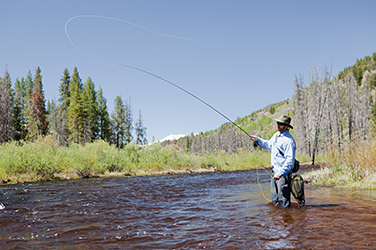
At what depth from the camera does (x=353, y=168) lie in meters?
10.7

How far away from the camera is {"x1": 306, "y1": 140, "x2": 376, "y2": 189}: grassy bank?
9.52m

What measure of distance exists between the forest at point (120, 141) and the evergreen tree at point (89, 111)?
18 centimetres

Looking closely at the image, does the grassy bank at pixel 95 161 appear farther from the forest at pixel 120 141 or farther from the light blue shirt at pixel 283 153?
the light blue shirt at pixel 283 153

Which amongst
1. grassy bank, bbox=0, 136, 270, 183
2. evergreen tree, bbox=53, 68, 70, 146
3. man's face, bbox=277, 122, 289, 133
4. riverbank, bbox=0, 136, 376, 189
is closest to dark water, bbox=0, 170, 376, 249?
man's face, bbox=277, 122, 289, 133

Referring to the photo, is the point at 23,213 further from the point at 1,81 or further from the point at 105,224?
the point at 1,81

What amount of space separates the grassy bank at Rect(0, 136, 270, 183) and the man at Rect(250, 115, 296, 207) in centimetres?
1504

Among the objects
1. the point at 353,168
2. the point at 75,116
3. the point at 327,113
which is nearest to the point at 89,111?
the point at 75,116

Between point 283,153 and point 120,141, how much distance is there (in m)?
57.3

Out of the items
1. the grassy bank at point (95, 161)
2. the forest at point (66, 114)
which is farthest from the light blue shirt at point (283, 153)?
the forest at point (66, 114)

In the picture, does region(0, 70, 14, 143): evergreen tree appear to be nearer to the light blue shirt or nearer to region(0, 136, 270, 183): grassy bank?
region(0, 136, 270, 183): grassy bank

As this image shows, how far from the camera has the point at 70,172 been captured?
19.3 m

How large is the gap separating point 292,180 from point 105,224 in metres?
4.22

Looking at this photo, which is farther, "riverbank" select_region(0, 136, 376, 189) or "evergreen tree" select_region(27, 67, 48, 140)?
"evergreen tree" select_region(27, 67, 48, 140)

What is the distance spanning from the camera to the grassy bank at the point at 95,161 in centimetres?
1611
